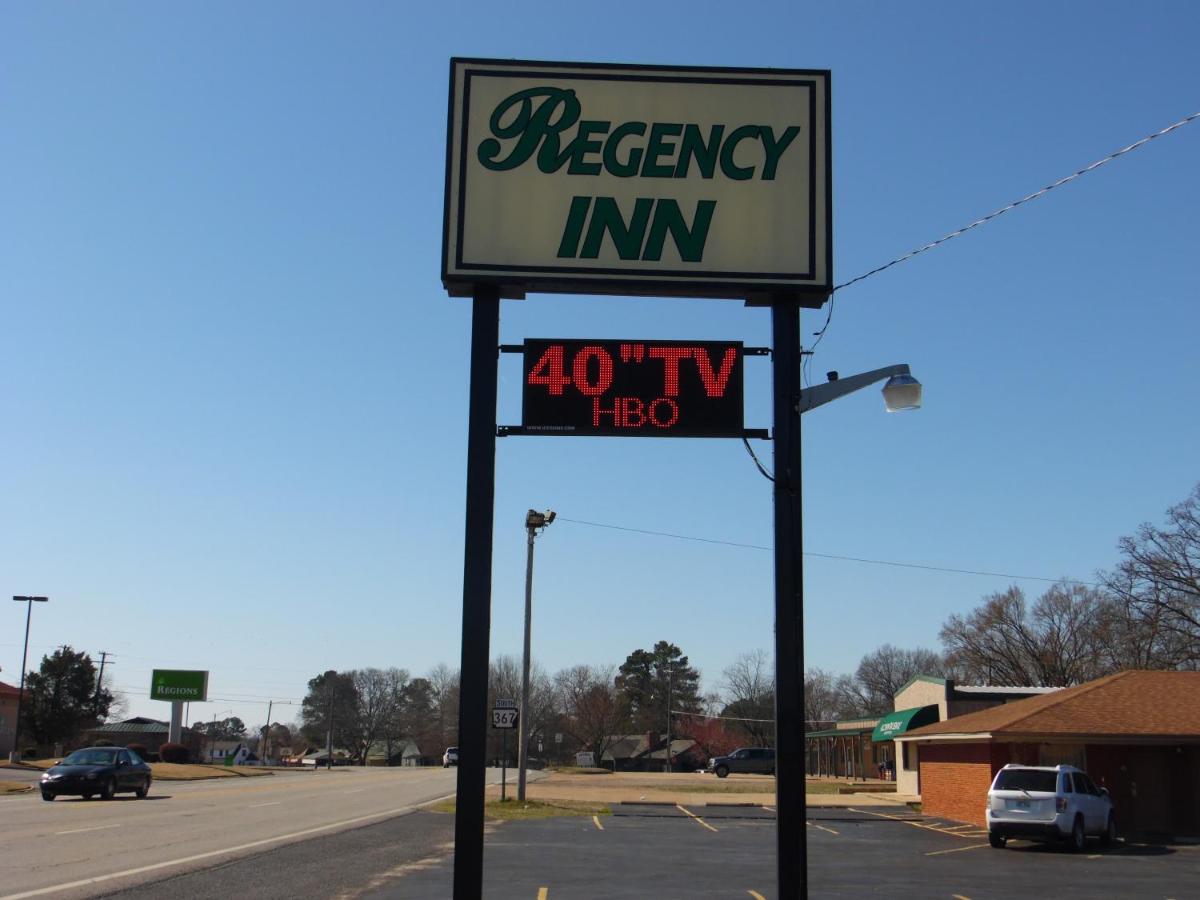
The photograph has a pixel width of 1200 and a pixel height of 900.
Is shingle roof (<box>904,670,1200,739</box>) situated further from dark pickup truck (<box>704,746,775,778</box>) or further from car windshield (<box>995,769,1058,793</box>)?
dark pickup truck (<box>704,746,775,778</box>)

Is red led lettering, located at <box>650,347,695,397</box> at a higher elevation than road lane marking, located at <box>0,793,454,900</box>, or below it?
higher

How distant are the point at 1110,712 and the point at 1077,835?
7.31 metres

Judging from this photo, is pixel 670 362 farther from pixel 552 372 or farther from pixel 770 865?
pixel 770 865

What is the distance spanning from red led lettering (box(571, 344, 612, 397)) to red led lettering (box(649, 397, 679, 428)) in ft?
1.33

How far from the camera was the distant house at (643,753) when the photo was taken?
11156cm

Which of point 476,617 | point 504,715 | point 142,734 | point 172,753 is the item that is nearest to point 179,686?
point 172,753

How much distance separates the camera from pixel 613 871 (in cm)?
1788

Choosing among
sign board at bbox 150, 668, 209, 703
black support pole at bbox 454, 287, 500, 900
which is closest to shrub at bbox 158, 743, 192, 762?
sign board at bbox 150, 668, 209, 703

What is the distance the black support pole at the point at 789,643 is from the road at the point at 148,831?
814 centimetres

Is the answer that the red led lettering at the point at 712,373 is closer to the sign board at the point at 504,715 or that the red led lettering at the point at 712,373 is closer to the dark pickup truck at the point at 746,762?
the sign board at the point at 504,715

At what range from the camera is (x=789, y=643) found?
9.30 metres

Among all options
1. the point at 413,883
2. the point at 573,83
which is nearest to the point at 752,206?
the point at 573,83

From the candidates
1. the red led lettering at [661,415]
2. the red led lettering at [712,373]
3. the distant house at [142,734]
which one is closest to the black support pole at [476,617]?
the red led lettering at [661,415]

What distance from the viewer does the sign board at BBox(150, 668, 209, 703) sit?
8450 centimetres
